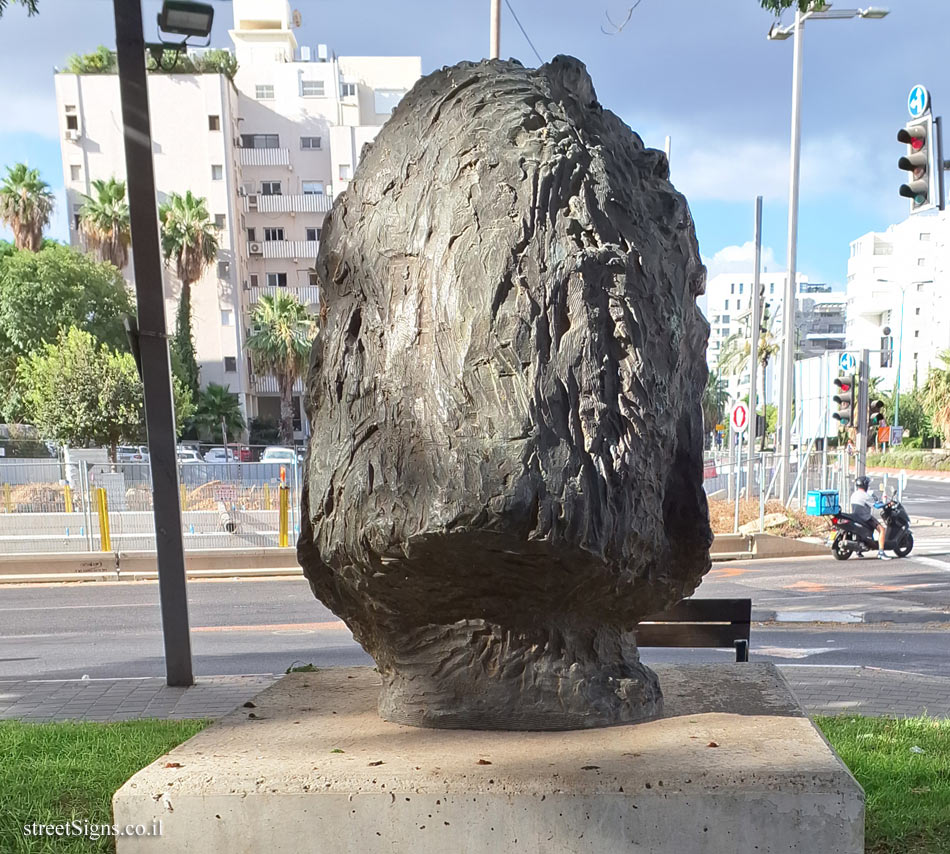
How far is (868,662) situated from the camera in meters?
7.35

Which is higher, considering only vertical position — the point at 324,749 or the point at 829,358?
the point at 829,358

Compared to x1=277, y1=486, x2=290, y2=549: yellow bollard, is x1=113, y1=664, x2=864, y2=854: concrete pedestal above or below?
above

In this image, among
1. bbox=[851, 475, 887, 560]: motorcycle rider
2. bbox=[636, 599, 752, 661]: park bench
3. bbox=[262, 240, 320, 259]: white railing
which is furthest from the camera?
bbox=[262, 240, 320, 259]: white railing

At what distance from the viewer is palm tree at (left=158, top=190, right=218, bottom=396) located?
3131 centimetres

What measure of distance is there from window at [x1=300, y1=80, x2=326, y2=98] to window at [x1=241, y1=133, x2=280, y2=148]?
2550 mm

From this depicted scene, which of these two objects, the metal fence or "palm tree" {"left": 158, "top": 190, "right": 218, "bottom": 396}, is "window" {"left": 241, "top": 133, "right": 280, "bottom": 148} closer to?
"palm tree" {"left": 158, "top": 190, "right": 218, "bottom": 396}

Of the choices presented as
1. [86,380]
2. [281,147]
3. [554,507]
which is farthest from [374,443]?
[281,147]

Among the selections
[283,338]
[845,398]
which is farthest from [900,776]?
[283,338]

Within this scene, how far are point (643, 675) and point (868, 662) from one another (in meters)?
5.32

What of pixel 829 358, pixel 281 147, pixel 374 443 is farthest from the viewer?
pixel 281 147

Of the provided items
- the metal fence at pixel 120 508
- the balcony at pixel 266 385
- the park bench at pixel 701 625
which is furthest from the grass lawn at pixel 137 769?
the balcony at pixel 266 385

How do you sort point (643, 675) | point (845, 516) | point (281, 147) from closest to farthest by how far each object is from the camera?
1. point (643, 675)
2. point (845, 516)
3. point (281, 147)

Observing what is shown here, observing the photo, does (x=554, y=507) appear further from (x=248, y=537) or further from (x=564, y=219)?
(x=248, y=537)

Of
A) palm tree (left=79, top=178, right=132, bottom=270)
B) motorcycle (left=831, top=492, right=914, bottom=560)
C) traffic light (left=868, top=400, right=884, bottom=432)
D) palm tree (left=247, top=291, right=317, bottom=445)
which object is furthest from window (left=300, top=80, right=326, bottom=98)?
motorcycle (left=831, top=492, right=914, bottom=560)
